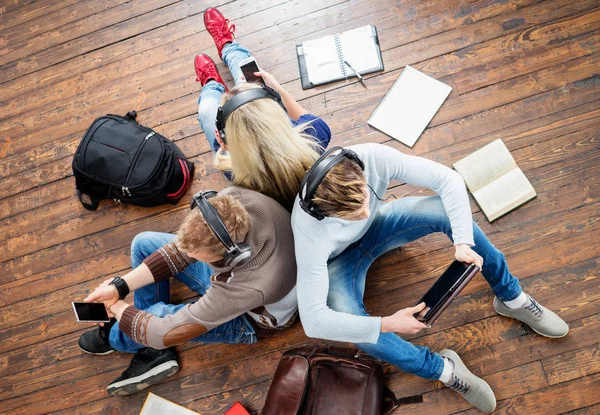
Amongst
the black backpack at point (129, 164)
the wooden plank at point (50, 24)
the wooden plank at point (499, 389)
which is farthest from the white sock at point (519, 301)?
the wooden plank at point (50, 24)

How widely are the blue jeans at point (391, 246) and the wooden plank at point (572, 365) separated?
0.39 metres

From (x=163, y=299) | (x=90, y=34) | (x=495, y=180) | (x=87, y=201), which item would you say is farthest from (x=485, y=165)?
(x=90, y=34)

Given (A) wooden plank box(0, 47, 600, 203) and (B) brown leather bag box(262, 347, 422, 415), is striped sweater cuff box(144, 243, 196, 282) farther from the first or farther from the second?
(A) wooden plank box(0, 47, 600, 203)

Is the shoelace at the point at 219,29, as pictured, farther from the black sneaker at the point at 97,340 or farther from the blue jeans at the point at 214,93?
the black sneaker at the point at 97,340

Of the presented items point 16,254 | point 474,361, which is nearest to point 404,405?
point 474,361

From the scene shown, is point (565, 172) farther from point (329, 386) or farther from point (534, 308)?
point (329, 386)

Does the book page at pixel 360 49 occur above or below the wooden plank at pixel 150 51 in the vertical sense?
below

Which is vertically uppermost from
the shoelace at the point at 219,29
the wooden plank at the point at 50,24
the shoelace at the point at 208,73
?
the wooden plank at the point at 50,24

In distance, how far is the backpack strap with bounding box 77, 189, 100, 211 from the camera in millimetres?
2590

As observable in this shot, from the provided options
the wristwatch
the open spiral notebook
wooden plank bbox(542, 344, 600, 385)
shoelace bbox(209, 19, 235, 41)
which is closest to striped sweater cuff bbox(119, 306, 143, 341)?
the wristwatch

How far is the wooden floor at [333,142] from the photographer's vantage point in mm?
2150

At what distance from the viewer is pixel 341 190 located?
4.69ft

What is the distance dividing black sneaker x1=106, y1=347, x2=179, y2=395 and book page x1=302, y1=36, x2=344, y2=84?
62.5 inches

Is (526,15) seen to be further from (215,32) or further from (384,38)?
(215,32)
